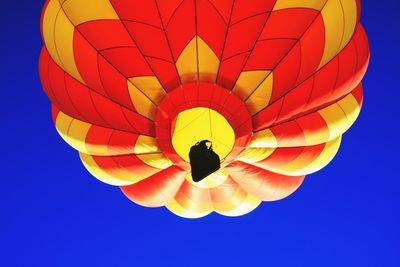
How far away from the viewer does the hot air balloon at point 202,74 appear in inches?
146

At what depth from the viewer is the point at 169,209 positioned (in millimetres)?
5188

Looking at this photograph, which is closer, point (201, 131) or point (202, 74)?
point (202, 74)

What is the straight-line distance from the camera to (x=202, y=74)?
3875mm

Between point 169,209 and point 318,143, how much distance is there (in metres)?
1.66

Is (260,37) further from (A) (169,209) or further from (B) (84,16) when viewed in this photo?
(A) (169,209)

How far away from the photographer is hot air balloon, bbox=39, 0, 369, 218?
3721 millimetres

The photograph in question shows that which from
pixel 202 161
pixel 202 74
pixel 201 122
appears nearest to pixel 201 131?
pixel 201 122

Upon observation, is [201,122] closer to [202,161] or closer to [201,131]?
[201,131]

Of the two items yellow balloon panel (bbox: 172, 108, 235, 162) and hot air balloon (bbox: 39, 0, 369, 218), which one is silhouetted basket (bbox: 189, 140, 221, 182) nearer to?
hot air balloon (bbox: 39, 0, 369, 218)

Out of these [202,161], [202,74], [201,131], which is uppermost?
[202,74]

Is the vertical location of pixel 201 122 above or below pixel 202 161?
above

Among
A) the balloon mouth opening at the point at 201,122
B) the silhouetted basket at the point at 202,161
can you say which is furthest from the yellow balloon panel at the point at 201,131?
the silhouetted basket at the point at 202,161

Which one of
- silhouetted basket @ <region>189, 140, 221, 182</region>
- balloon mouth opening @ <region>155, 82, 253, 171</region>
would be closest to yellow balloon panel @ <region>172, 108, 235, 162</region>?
balloon mouth opening @ <region>155, 82, 253, 171</region>

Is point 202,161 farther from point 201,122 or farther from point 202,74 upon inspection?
point 202,74
